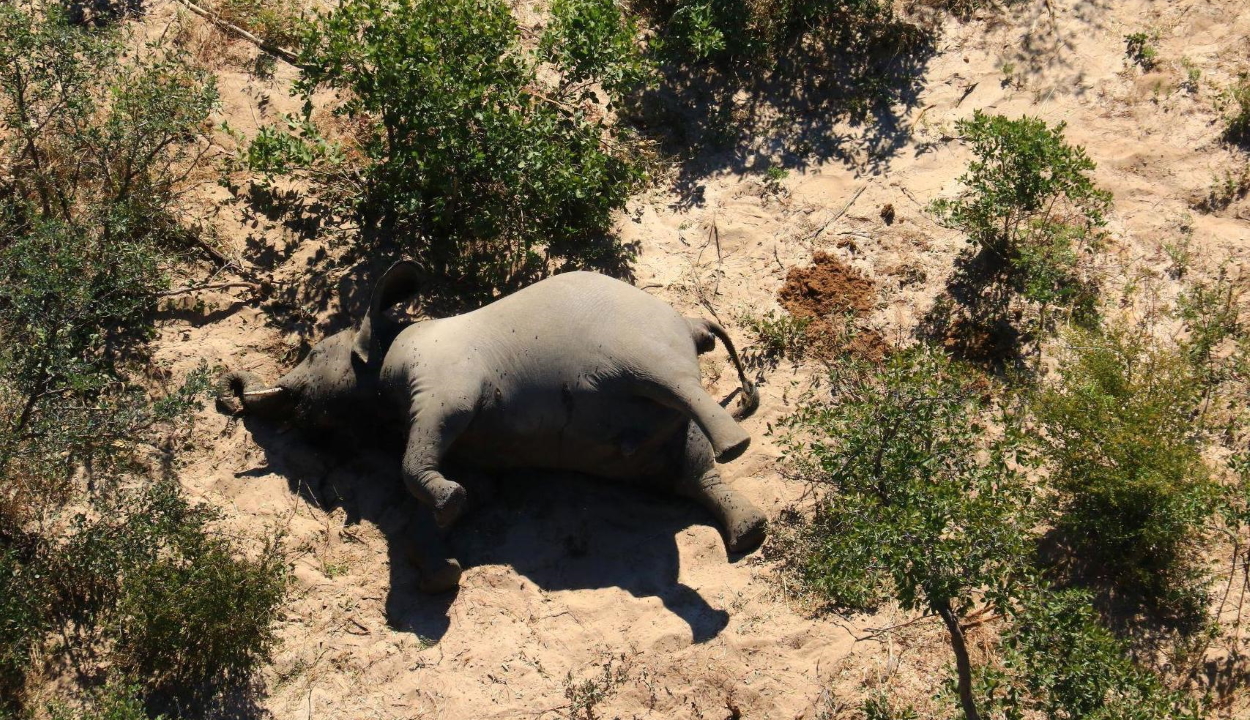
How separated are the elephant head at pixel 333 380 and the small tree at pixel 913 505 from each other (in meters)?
2.80

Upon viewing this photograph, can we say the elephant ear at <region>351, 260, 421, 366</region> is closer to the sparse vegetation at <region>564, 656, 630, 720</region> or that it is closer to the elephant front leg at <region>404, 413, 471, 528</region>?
the elephant front leg at <region>404, 413, 471, 528</region>

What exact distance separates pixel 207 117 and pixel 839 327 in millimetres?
5144

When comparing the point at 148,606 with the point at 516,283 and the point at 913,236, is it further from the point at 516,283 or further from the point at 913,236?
the point at 913,236

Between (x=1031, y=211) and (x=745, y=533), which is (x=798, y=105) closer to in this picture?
(x=1031, y=211)

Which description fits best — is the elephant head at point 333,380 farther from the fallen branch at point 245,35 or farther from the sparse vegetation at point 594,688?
the fallen branch at point 245,35

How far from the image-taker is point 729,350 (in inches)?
323

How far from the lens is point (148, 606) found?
6.63m

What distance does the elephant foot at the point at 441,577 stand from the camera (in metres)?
7.21

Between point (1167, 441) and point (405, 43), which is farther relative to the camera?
point (405, 43)

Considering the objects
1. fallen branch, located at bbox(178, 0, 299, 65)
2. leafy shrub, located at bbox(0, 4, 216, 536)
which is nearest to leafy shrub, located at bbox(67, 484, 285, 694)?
leafy shrub, located at bbox(0, 4, 216, 536)

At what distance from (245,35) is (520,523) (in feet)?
16.7

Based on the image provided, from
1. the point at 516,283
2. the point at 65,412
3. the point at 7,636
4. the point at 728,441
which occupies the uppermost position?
the point at 728,441

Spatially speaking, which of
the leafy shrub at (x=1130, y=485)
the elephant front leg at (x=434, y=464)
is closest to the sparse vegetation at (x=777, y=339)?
the leafy shrub at (x=1130, y=485)

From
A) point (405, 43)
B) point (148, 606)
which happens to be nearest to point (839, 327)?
point (405, 43)
